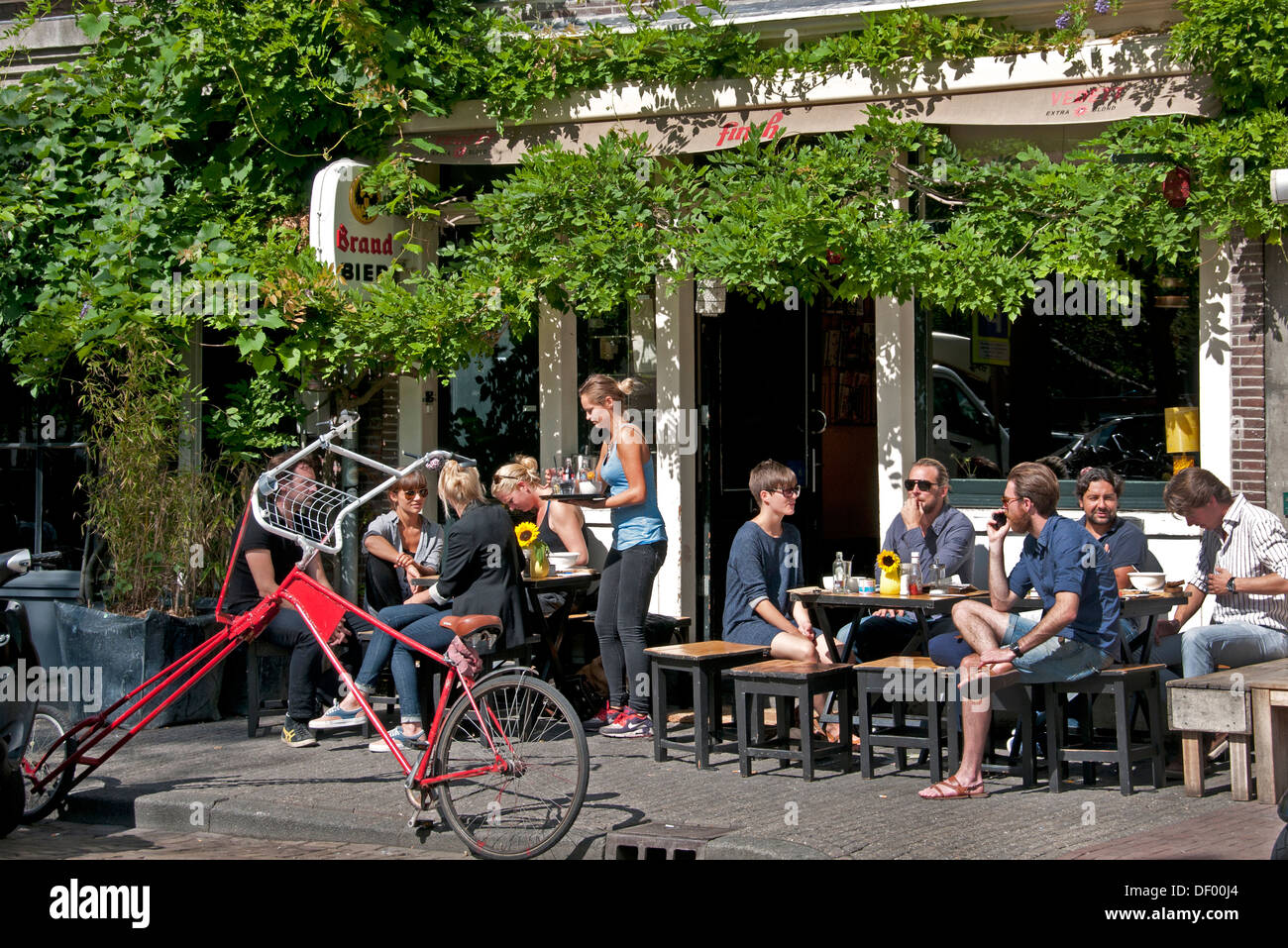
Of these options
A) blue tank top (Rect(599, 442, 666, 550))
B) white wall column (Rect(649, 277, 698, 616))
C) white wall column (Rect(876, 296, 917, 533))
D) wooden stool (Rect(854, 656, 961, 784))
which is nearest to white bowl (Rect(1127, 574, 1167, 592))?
wooden stool (Rect(854, 656, 961, 784))

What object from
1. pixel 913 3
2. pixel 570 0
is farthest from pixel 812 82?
pixel 570 0

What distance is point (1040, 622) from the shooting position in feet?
22.7

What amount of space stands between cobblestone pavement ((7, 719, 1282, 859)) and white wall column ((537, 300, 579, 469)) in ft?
10.0

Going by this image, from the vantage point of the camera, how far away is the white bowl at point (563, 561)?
387 inches

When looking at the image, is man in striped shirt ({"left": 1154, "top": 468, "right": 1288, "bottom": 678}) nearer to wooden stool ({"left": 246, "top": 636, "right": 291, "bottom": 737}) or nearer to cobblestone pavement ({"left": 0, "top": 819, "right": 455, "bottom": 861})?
cobblestone pavement ({"left": 0, "top": 819, "right": 455, "bottom": 861})

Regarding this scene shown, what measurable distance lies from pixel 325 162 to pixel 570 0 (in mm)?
2189

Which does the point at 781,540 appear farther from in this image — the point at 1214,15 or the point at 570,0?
the point at 570,0

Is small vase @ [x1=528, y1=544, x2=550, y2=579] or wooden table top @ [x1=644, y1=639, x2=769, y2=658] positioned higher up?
small vase @ [x1=528, y1=544, x2=550, y2=579]

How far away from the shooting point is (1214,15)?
849cm

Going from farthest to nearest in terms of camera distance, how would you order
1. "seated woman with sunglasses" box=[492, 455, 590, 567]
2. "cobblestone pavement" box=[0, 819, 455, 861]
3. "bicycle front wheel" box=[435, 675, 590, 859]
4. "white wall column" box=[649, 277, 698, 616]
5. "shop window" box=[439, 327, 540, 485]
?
A: "shop window" box=[439, 327, 540, 485] → "white wall column" box=[649, 277, 698, 616] → "seated woman with sunglasses" box=[492, 455, 590, 567] → "cobblestone pavement" box=[0, 819, 455, 861] → "bicycle front wheel" box=[435, 675, 590, 859]

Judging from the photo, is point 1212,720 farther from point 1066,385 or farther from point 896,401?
point 896,401

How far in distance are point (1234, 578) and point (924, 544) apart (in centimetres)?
176

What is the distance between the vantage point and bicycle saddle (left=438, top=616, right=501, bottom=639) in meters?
7.59

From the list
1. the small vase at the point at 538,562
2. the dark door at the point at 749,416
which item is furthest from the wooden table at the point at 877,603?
the dark door at the point at 749,416
